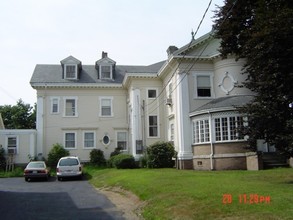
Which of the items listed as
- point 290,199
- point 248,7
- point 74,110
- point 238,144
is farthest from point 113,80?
point 290,199

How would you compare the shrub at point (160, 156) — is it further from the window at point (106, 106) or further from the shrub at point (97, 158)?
the window at point (106, 106)

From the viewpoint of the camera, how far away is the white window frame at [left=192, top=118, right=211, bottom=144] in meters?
26.1

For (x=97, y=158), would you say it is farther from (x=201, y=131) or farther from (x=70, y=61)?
(x=201, y=131)

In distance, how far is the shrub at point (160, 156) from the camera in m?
28.4

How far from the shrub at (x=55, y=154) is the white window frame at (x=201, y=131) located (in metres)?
14.1

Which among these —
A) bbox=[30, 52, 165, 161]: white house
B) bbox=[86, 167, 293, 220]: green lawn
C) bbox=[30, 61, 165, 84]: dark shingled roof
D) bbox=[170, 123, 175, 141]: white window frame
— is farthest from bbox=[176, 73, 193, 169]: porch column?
bbox=[86, 167, 293, 220]: green lawn

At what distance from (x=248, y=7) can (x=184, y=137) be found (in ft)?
42.2

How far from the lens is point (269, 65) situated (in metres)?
14.3

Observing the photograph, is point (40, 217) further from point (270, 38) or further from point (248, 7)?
point (248, 7)

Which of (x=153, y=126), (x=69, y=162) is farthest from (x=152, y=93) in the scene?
(x=69, y=162)

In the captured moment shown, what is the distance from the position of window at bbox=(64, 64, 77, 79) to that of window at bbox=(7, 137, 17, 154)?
8075 millimetres

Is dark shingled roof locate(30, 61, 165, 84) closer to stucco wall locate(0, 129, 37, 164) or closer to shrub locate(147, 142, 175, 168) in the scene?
stucco wall locate(0, 129, 37, 164)

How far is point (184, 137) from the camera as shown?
2759cm

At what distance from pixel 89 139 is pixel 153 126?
7.71 m
